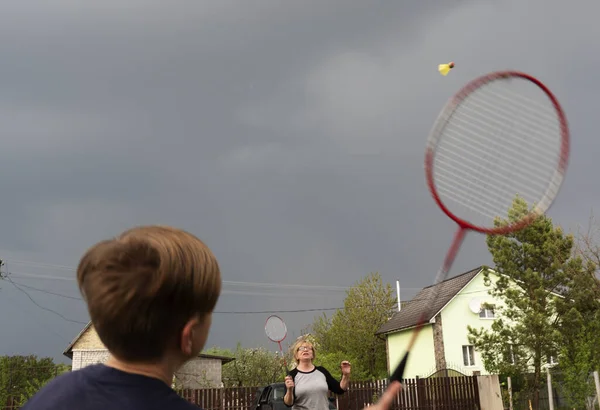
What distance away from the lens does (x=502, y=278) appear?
29.0m

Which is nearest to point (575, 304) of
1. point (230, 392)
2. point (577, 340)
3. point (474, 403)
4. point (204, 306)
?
point (577, 340)

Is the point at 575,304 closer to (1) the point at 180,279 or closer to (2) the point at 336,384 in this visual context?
(2) the point at 336,384

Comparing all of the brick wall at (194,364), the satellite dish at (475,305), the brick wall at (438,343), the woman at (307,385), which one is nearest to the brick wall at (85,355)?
the brick wall at (194,364)

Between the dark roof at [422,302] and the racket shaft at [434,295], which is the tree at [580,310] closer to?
the dark roof at [422,302]

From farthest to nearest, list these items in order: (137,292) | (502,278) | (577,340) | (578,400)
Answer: (502,278) → (577,340) → (578,400) → (137,292)

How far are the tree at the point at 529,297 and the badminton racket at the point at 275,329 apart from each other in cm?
1331

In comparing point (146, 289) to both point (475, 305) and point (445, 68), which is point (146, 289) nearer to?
point (445, 68)

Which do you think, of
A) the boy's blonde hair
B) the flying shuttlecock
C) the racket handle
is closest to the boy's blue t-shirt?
the boy's blonde hair

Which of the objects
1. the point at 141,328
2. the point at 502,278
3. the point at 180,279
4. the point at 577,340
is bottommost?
the point at 141,328

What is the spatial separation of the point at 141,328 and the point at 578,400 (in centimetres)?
2252

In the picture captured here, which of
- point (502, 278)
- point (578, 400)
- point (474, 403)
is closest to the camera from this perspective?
point (474, 403)

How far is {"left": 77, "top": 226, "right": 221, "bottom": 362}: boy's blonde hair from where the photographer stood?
163 cm

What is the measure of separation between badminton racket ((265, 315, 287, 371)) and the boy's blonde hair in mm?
15221

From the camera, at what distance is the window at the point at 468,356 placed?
38562mm
